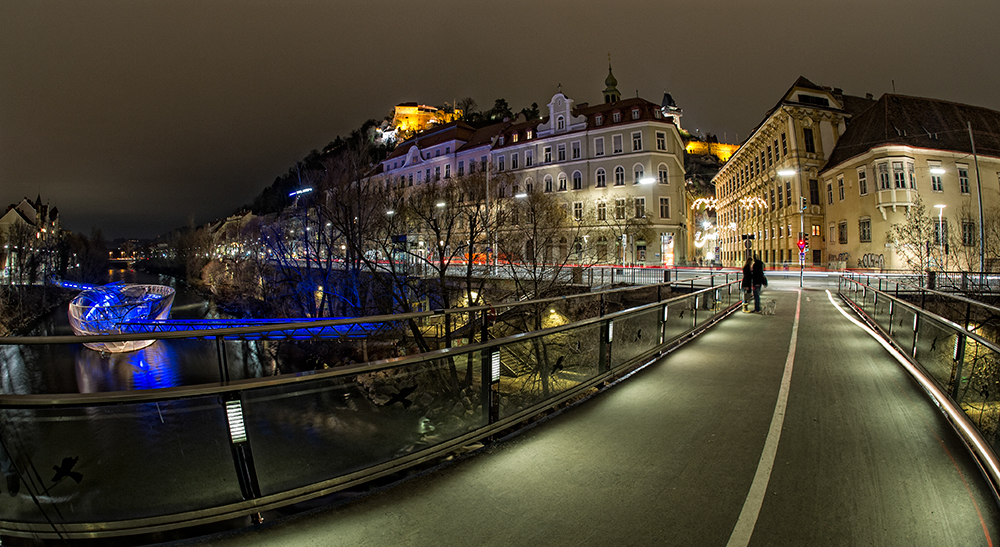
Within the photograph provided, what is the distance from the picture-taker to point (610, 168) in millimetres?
49094

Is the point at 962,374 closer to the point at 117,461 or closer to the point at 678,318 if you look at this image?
the point at 678,318

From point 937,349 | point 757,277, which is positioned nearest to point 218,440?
point 937,349

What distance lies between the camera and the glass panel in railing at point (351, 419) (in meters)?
3.35

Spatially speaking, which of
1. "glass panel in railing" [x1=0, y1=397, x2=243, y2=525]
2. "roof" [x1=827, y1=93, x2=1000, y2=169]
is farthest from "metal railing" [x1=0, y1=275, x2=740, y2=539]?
"roof" [x1=827, y1=93, x2=1000, y2=169]

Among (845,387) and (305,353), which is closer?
(845,387)

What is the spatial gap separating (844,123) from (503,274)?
41.5m

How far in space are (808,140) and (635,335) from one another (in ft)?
168

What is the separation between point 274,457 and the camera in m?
3.38

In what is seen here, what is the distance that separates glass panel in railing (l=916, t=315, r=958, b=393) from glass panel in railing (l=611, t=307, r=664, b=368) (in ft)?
12.1

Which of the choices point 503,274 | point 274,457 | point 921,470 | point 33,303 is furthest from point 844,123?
point 33,303

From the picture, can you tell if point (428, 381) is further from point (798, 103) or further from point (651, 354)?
point (798, 103)

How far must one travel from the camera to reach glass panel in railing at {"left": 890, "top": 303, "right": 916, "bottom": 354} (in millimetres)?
7852

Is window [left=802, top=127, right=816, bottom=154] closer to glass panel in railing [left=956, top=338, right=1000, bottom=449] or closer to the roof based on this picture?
the roof

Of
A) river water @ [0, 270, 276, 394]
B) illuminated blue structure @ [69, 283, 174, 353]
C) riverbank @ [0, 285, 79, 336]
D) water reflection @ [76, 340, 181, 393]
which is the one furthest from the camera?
riverbank @ [0, 285, 79, 336]
